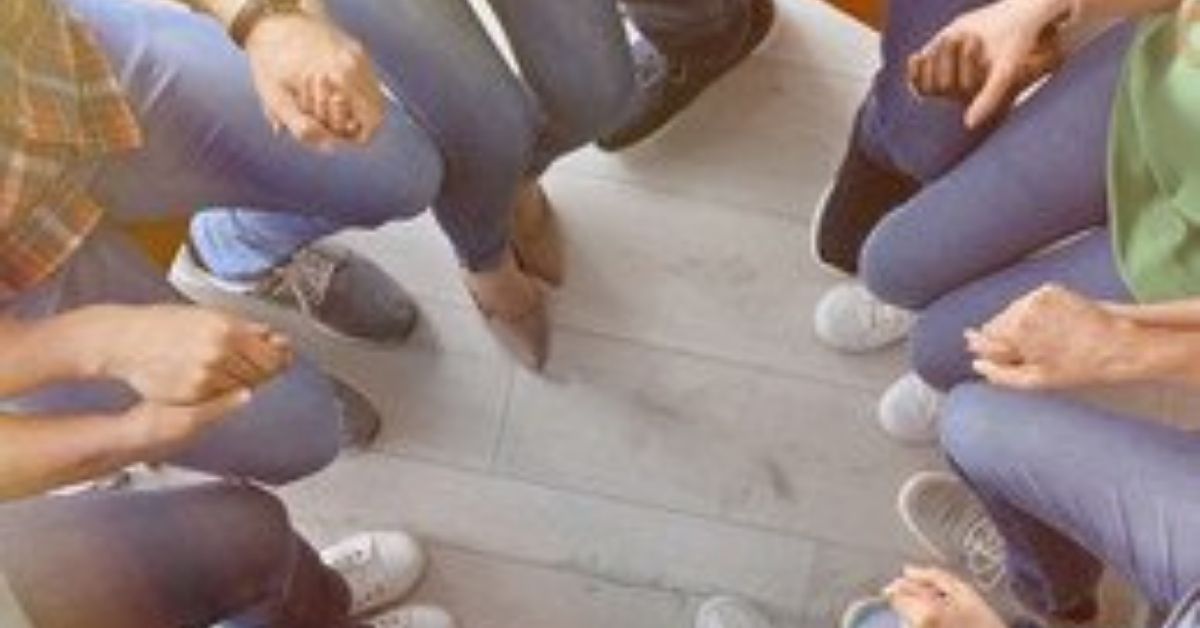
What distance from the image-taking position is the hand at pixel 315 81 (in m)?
1.10

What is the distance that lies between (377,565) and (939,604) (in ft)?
2.34

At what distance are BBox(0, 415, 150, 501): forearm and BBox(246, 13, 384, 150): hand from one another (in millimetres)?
242

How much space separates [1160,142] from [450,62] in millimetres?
539

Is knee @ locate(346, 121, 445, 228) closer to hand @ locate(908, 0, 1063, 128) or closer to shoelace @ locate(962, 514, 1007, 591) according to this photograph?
hand @ locate(908, 0, 1063, 128)

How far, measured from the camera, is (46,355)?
108 centimetres

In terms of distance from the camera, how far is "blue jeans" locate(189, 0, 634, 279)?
4.04 feet

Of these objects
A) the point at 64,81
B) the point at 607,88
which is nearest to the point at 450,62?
the point at 607,88

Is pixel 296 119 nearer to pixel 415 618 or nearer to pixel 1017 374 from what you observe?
pixel 1017 374

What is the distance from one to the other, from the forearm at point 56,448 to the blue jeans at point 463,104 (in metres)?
0.24

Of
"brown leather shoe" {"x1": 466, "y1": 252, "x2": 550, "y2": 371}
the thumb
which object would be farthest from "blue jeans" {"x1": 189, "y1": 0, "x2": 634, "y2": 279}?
the thumb

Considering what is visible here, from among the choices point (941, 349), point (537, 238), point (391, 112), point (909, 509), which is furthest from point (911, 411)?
point (391, 112)

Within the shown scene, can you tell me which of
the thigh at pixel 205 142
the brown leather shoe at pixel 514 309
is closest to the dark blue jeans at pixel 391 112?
the thigh at pixel 205 142

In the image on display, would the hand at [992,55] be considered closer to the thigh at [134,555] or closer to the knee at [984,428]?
the knee at [984,428]

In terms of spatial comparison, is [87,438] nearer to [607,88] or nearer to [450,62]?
[450,62]
